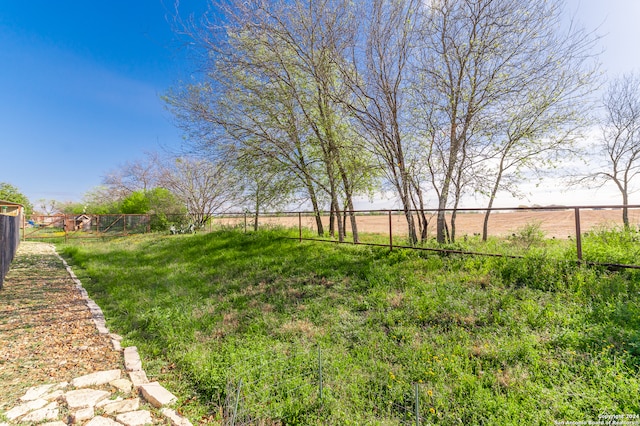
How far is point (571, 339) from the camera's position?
2.74 m

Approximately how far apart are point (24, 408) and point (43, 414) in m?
0.23

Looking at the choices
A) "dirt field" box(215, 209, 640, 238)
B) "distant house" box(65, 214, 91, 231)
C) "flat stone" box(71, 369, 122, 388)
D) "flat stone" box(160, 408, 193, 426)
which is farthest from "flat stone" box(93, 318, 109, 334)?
"distant house" box(65, 214, 91, 231)

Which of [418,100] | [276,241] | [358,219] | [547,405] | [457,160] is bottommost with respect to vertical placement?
[547,405]

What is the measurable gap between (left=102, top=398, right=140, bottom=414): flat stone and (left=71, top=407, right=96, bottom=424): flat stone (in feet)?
0.28

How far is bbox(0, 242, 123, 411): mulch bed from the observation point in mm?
2846

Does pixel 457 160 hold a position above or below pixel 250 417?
above

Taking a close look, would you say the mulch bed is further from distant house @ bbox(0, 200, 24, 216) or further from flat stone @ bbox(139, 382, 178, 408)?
distant house @ bbox(0, 200, 24, 216)

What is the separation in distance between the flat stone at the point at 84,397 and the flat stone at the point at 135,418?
1.23 ft

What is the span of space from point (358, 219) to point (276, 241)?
8.87 ft

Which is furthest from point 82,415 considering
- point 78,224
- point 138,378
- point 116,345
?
point 78,224

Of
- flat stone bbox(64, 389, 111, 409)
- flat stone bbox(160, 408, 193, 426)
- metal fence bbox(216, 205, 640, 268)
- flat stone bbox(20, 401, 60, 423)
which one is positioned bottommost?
flat stone bbox(160, 408, 193, 426)

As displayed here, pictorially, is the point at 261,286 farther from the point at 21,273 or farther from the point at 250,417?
the point at 21,273

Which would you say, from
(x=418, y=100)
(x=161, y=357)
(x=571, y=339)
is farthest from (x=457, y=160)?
(x=161, y=357)

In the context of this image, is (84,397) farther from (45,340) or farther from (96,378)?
(45,340)
